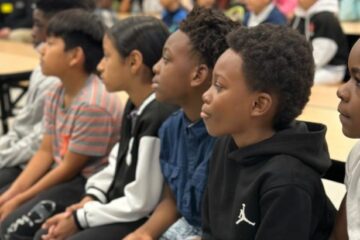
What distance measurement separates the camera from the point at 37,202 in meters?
1.70

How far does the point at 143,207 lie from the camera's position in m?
1.45

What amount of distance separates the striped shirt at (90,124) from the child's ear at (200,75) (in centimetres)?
51

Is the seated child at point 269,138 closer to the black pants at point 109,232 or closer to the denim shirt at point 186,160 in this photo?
the denim shirt at point 186,160

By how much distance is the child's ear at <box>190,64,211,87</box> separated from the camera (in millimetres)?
1290

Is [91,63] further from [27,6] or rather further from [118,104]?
[27,6]

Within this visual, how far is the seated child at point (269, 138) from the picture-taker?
3.30 feet

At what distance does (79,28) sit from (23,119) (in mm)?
507

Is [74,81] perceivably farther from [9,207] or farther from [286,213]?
[286,213]

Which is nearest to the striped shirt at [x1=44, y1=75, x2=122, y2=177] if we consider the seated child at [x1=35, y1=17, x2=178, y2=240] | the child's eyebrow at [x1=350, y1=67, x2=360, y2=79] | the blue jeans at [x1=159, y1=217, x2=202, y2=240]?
the seated child at [x1=35, y1=17, x2=178, y2=240]

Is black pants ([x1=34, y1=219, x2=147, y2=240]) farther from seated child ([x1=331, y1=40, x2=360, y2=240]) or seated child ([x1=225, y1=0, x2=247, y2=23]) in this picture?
seated child ([x1=225, y1=0, x2=247, y2=23])

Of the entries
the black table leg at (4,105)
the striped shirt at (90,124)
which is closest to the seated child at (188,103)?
the striped shirt at (90,124)

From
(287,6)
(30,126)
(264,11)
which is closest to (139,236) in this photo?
(30,126)

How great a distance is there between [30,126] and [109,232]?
2.64ft

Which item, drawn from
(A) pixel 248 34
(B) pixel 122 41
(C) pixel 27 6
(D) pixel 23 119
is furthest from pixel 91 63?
(C) pixel 27 6
